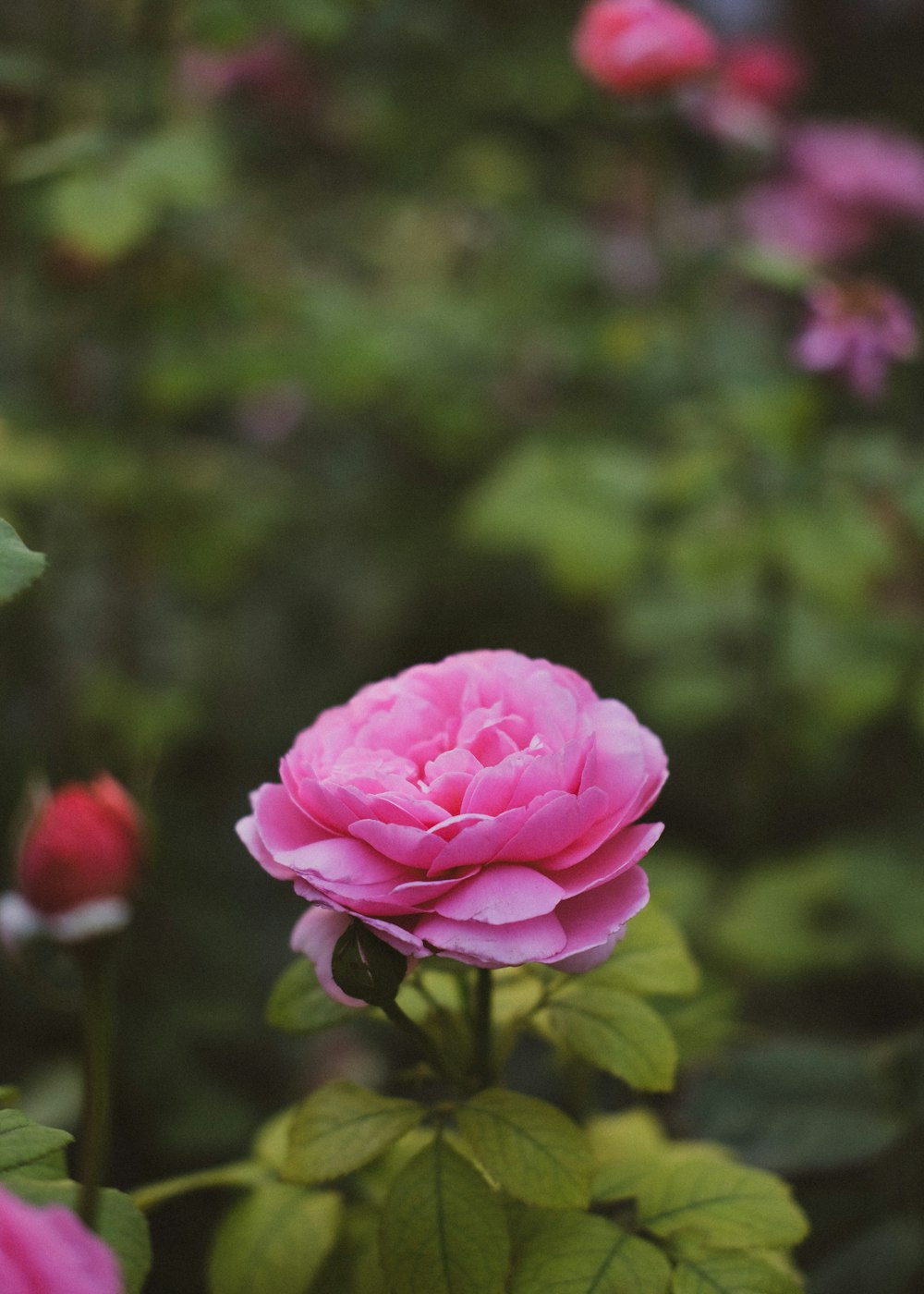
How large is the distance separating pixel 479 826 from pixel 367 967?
7 cm

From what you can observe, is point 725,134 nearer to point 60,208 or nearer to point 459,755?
point 60,208

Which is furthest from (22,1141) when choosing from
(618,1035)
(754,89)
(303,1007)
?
(754,89)

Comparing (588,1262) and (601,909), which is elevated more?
(601,909)

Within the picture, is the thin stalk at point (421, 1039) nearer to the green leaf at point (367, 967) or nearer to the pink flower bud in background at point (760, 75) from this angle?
the green leaf at point (367, 967)

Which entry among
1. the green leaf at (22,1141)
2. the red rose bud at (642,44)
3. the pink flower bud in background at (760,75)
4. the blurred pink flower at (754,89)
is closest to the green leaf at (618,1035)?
the green leaf at (22,1141)

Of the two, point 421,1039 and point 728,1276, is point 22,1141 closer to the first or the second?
point 421,1039

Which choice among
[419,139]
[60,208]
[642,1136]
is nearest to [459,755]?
[642,1136]

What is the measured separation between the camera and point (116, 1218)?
429 millimetres

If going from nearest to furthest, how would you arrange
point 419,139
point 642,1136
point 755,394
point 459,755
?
point 459,755 < point 642,1136 < point 755,394 < point 419,139

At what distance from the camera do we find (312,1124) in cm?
48

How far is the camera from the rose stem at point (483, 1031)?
1.62ft

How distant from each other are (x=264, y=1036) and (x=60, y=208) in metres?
0.99

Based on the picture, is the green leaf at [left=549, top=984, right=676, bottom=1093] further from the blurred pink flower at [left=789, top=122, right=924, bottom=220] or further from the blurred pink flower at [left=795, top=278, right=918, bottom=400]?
the blurred pink flower at [left=789, top=122, right=924, bottom=220]

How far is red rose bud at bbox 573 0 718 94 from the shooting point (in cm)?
108
